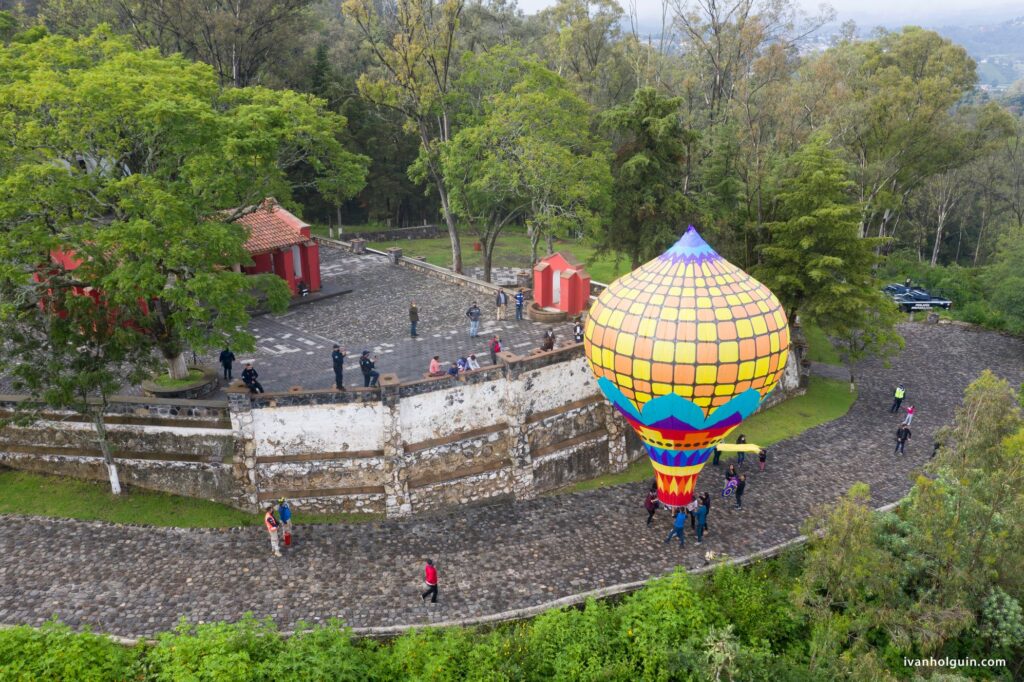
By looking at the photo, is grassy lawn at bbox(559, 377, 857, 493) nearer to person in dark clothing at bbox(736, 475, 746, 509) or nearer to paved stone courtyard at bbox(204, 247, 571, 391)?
person in dark clothing at bbox(736, 475, 746, 509)

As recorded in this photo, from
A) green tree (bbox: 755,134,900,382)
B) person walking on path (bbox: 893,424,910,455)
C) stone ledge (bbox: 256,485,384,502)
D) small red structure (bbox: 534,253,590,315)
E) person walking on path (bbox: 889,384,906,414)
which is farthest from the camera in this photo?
green tree (bbox: 755,134,900,382)

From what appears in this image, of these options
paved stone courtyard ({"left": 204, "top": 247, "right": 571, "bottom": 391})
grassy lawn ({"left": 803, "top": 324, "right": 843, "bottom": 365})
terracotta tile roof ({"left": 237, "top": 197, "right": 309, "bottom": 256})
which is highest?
terracotta tile roof ({"left": 237, "top": 197, "right": 309, "bottom": 256})

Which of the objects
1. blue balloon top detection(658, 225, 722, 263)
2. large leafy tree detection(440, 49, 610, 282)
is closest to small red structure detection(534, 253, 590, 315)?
large leafy tree detection(440, 49, 610, 282)

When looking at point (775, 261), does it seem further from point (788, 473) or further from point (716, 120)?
point (716, 120)

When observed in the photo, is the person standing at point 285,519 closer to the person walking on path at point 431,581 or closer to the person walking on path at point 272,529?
the person walking on path at point 272,529

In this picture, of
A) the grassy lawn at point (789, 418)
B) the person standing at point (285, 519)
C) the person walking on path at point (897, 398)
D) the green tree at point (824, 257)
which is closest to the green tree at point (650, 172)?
the green tree at point (824, 257)

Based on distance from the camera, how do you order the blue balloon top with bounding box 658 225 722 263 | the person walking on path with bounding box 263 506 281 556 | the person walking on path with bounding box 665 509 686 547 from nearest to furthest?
the person walking on path with bounding box 263 506 281 556
the blue balloon top with bounding box 658 225 722 263
the person walking on path with bounding box 665 509 686 547

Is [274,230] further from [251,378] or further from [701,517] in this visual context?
[701,517]

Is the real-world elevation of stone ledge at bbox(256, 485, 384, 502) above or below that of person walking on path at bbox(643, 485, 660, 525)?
above
